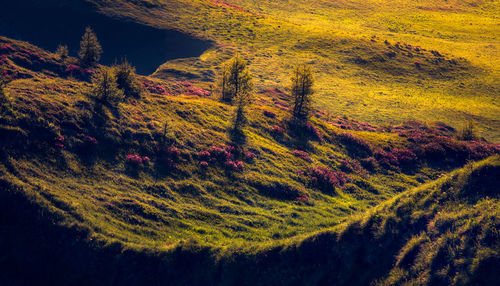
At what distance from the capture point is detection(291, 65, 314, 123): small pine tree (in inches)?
2347

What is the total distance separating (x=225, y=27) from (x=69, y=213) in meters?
120

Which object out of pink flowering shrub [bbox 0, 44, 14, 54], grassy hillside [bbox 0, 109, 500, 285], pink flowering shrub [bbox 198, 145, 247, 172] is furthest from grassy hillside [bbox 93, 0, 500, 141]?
grassy hillside [bbox 0, 109, 500, 285]

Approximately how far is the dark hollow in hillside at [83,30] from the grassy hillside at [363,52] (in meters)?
7.15

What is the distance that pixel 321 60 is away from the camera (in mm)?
115312

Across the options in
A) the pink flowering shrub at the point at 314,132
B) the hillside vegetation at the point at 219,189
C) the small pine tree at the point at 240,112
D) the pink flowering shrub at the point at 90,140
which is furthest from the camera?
the pink flowering shrub at the point at 314,132

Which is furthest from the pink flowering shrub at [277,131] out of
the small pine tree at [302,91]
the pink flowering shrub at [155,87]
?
the pink flowering shrub at [155,87]

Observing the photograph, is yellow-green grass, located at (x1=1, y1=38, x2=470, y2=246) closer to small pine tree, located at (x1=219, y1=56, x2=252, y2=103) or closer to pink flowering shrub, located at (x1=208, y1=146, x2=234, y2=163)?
pink flowering shrub, located at (x1=208, y1=146, x2=234, y2=163)

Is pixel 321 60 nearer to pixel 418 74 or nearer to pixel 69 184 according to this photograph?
pixel 418 74

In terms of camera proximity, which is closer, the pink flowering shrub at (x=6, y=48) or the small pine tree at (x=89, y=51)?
the pink flowering shrub at (x=6, y=48)

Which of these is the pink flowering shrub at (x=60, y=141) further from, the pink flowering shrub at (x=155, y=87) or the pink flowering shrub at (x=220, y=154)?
the pink flowering shrub at (x=155, y=87)

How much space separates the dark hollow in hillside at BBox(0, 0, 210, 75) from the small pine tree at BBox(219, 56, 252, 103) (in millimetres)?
49111

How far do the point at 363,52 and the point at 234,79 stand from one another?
76384 millimetres

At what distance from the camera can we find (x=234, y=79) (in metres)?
63.9

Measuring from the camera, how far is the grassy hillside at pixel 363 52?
93.7m
